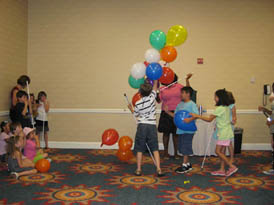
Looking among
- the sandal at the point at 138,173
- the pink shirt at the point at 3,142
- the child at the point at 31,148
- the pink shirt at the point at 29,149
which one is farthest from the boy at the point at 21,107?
the sandal at the point at 138,173

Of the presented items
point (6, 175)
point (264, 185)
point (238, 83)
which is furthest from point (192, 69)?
point (6, 175)

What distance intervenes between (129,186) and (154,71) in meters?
1.54

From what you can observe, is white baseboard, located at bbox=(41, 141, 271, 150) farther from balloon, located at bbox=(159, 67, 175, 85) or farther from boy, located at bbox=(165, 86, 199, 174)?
balloon, located at bbox=(159, 67, 175, 85)

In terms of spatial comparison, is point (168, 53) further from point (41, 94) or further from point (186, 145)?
point (41, 94)

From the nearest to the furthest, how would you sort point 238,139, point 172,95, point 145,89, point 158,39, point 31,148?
point 145,89 < point 158,39 < point 31,148 < point 172,95 < point 238,139

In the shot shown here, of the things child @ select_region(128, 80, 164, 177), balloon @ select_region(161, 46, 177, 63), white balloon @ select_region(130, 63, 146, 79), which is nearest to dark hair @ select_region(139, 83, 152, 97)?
child @ select_region(128, 80, 164, 177)

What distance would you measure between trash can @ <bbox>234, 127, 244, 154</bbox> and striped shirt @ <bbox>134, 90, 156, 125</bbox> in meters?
2.54

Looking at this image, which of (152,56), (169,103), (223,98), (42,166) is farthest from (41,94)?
(223,98)

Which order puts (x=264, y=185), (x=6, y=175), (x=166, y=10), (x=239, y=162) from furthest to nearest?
(x=166, y=10) < (x=239, y=162) < (x=6, y=175) < (x=264, y=185)

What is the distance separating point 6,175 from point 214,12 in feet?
16.3

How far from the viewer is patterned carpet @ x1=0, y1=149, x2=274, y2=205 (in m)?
3.33

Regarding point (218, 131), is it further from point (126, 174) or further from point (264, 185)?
point (126, 174)

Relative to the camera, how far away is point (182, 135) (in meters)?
4.65

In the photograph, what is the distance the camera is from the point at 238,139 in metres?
6.11
